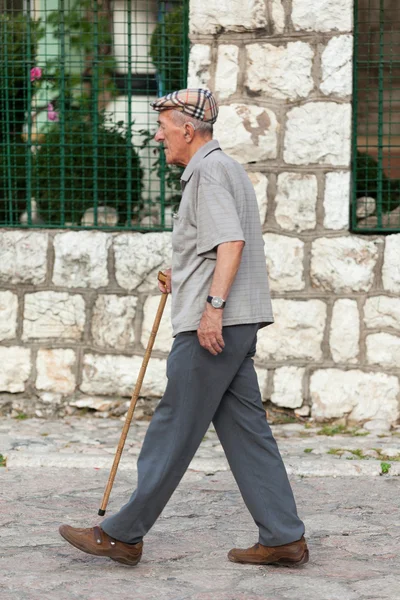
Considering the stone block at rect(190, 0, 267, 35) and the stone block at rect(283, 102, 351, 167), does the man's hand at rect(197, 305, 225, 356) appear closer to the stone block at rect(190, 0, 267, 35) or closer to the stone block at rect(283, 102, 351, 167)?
the stone block at rect(283, 102, 351, 167)

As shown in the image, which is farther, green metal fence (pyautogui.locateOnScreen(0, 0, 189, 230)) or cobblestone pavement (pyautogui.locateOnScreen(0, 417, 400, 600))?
green metal fence (pyautogui.locateOnScreen(0, 0, 189, 230))

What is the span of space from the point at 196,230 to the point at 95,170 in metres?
3.37

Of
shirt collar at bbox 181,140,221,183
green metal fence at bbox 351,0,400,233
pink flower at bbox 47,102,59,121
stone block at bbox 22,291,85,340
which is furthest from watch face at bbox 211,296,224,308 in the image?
pink flower at bbox 47,102,59,121

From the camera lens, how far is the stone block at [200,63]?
665 cm

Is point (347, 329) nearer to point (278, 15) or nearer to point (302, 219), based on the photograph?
point (302, 219)

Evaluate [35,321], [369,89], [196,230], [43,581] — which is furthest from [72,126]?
[43,581]

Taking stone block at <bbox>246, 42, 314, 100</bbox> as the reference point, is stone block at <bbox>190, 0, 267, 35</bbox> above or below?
above

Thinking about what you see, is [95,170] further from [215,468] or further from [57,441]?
[215,468]

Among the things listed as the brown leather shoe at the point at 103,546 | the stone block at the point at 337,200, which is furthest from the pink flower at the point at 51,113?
the brown leather shoe at the point at 103,546

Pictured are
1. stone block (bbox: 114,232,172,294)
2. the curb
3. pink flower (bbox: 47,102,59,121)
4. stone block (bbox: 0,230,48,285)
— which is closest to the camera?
the curb

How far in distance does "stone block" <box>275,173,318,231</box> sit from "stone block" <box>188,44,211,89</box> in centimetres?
78

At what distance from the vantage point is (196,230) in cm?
391

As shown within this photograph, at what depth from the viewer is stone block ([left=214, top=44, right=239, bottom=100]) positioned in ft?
21.8

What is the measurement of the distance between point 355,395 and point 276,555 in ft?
9.08
